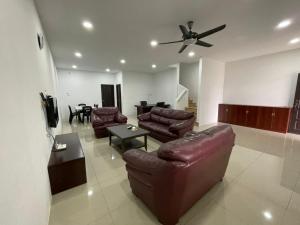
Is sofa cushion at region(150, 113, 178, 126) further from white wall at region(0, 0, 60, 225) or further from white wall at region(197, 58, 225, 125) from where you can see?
white wall at region(0, 0, 60, 225)

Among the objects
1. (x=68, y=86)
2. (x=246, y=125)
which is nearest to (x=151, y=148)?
(x=246, y=125)

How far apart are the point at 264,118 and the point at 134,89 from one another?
6.73 meters

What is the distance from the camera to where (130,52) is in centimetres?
Answer: 474

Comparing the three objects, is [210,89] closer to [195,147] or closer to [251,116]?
[251,116]

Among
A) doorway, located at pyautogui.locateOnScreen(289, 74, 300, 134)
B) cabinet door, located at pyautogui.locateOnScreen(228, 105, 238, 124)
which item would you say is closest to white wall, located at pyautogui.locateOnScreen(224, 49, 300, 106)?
doorway, located at pyautogui.locateOnScreen(289, 74, 300, 134)

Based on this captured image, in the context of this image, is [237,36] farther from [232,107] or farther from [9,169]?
[9,169]

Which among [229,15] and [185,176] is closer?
[185,176]

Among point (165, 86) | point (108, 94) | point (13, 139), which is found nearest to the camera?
point (13, 139)

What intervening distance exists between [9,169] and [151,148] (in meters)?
2.93

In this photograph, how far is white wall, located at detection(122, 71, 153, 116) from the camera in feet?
27.8

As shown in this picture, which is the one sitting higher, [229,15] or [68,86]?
[229,15]

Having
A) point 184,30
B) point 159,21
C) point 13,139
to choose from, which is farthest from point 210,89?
point 13,139

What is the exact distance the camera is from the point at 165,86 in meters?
8.58

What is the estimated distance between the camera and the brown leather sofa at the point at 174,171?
1.24 m
